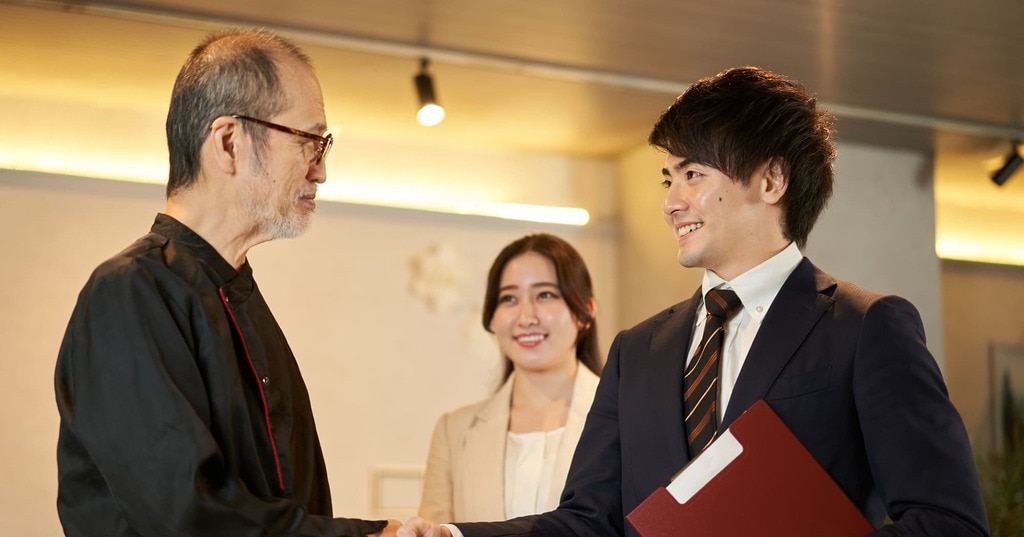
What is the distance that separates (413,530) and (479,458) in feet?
4.88

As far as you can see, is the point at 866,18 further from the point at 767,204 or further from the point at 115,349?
the point at 115,349

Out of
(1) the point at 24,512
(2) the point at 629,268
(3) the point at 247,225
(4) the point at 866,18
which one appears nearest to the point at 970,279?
(2) the point at 629,268

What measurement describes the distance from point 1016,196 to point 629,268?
2684 millimetres

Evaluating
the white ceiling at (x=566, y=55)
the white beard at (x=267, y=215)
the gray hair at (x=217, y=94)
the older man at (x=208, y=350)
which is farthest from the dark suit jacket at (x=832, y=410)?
the white ceiling at (x=566, y=55)

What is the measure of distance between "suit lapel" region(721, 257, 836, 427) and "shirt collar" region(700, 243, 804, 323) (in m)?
0.05

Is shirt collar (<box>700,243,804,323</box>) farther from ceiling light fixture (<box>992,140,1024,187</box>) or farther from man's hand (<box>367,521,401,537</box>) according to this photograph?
ceiling light fixture (<box>992,140,1024,187</box>)

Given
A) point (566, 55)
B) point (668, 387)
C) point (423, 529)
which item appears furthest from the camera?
point (566, 55)

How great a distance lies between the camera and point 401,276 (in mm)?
6426

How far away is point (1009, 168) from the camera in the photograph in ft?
20.7

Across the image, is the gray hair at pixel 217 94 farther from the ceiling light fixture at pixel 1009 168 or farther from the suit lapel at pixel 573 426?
the ceiling light fixture at pixel 1009 168

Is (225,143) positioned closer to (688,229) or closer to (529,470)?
(688,229)

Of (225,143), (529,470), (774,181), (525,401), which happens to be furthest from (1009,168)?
(225,143)

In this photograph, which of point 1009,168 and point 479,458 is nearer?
point 479,458

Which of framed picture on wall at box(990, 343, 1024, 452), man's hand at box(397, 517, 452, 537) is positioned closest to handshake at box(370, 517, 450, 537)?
man's hand at box(397, 517, 452, 537)
